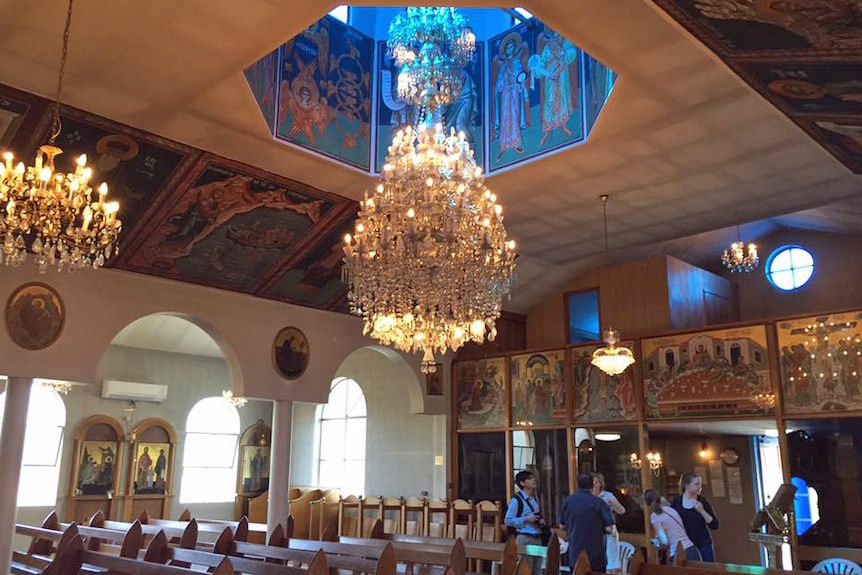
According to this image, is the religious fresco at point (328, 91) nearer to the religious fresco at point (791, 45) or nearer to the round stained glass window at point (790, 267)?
the religious fresco at point (791, 45)

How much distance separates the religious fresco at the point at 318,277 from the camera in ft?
36.6

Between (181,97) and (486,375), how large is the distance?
344 inches

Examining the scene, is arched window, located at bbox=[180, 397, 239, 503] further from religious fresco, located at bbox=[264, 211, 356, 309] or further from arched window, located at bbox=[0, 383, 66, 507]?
religious fresco, located at bbox=[264, 211, 356, 309]

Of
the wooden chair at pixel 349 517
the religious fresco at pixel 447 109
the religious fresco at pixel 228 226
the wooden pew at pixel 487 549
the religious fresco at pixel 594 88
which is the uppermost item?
the religious fresco at pixel 447 109

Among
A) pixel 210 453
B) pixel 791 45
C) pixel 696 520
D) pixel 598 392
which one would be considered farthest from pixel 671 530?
pixel 210 453

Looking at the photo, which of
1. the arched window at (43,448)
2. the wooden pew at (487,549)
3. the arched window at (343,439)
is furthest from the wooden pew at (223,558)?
the arched window at (343,439)

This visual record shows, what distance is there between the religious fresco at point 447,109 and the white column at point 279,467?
4694mm

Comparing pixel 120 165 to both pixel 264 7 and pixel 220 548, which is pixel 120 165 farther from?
pixel 220 548

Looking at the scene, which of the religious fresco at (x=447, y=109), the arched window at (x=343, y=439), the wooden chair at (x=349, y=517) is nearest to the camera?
the religious fresco at (x=447, y=109)

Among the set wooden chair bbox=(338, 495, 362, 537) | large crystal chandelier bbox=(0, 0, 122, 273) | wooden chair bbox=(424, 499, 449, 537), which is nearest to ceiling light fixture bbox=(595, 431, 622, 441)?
wooden chair bbox=(424, 499, 449, 537)

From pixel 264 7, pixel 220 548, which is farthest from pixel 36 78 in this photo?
pixel 220 548

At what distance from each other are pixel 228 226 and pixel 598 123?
528 centimetres

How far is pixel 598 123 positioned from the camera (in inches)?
319

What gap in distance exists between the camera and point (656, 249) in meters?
14.5
